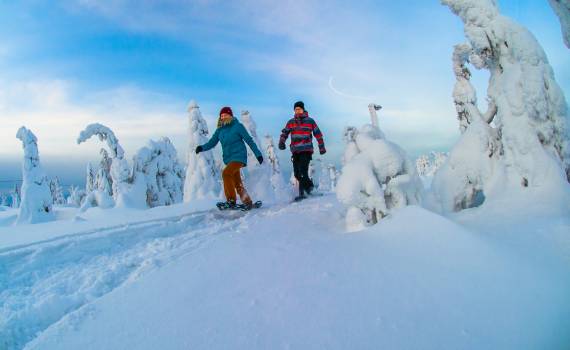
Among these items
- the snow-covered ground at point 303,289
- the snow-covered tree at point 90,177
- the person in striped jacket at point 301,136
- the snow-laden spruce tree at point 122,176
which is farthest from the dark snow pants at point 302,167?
the snow-covered tree at point 90,177

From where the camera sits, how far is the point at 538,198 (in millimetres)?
4266

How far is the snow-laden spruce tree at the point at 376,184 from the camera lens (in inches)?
162

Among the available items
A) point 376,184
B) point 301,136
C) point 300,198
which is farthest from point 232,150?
point 376,184

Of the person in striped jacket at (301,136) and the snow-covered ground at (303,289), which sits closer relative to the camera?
the snow-covered ground at (303,289)

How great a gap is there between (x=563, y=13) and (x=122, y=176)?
2149cm

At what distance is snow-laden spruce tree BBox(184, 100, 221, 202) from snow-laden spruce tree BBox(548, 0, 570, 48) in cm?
1770

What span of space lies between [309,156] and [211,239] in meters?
4.75

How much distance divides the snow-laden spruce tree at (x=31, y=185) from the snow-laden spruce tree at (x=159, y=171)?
5.17 metres

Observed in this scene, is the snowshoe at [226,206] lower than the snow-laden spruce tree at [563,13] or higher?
lower

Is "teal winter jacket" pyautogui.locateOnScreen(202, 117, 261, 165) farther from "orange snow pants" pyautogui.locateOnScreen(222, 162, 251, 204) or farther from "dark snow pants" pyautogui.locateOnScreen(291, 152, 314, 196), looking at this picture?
"dark snow pants" pyautogui.locateOnScreen(291, 152, 314, 196)

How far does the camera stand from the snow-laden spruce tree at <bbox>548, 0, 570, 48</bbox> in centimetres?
375

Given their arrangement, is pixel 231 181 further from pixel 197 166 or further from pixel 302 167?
pixel 197 166

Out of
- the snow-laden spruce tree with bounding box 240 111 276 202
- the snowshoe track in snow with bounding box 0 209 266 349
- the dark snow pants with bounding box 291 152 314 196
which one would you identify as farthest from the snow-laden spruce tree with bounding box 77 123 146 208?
the snowshoe track in snow with bounding box 0 209 266 349

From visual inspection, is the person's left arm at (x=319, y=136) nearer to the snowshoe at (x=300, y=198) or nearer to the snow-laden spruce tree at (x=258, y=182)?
the snowshoe at (x=300, y=198)
